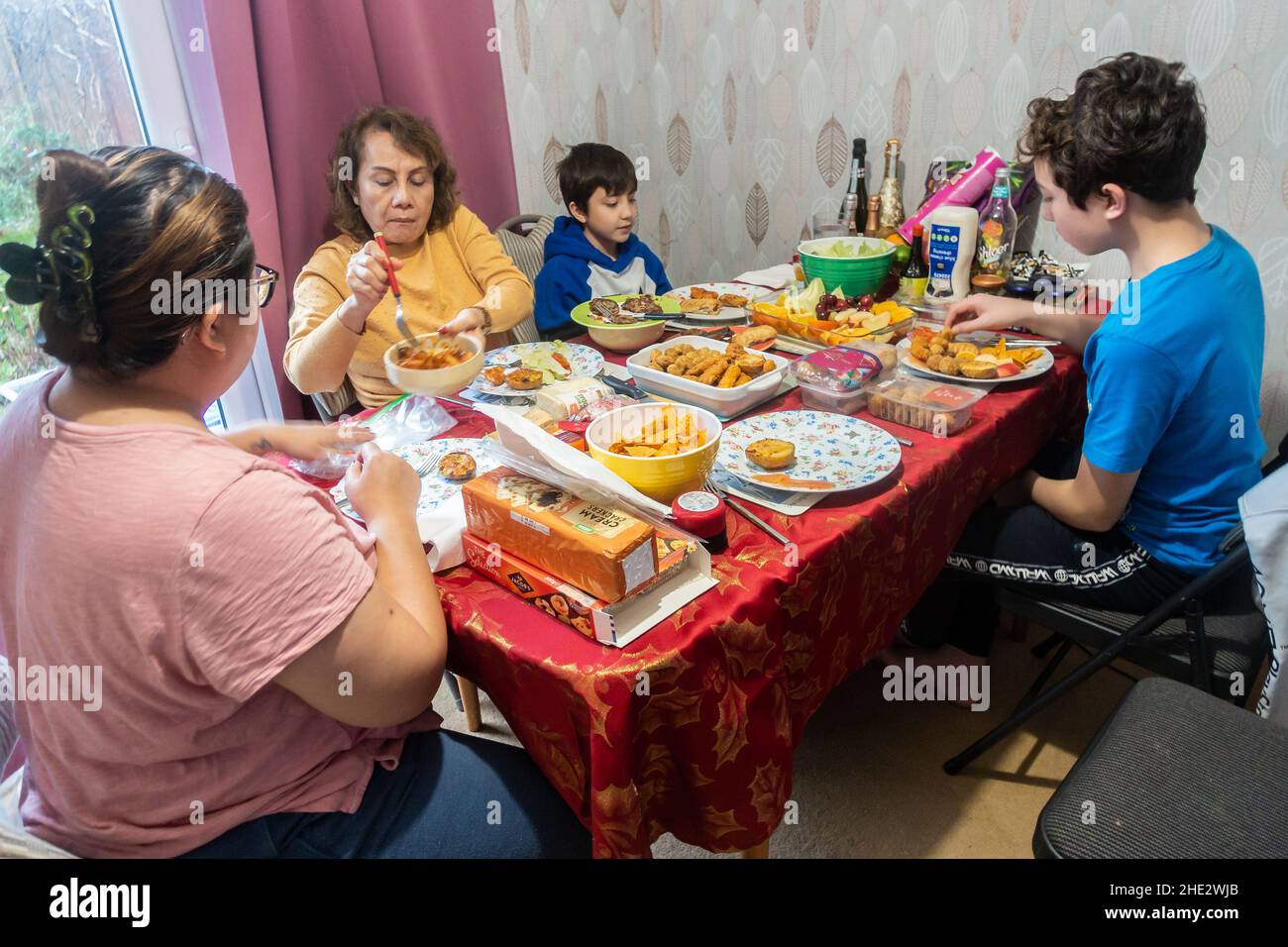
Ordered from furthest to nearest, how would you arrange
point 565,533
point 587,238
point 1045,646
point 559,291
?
point 587,238 < point 559,291 < point 1045,646 < point 565,533

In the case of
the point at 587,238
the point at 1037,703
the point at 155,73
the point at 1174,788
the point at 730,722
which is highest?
the point at 155,73

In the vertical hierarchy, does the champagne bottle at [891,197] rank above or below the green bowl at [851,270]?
above

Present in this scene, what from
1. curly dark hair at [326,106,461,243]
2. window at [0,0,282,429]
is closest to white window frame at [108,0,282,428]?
window at [0,0,282,429]

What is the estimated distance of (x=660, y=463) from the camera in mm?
1063

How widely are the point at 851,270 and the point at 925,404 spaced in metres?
0.68

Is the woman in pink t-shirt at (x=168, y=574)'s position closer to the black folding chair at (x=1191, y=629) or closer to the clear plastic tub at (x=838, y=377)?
the clear plastic tub at (x=838, y=377)

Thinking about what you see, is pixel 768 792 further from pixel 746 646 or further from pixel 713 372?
pixel 713 372

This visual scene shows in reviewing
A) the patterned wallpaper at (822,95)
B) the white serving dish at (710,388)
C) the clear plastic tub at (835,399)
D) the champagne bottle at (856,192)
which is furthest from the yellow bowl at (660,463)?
the patterned wallpaper at (822,95)

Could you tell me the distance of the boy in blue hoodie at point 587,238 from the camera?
7.14 feet

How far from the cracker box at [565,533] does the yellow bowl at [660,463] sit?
121 millimetres

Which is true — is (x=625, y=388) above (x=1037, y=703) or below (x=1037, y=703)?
above

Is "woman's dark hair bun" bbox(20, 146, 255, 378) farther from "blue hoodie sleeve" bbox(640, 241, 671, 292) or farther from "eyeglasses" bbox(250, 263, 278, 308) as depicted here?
"blue hoodie sleeve" bbox(640, 241, 671, 292)

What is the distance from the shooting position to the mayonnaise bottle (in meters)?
1.87
